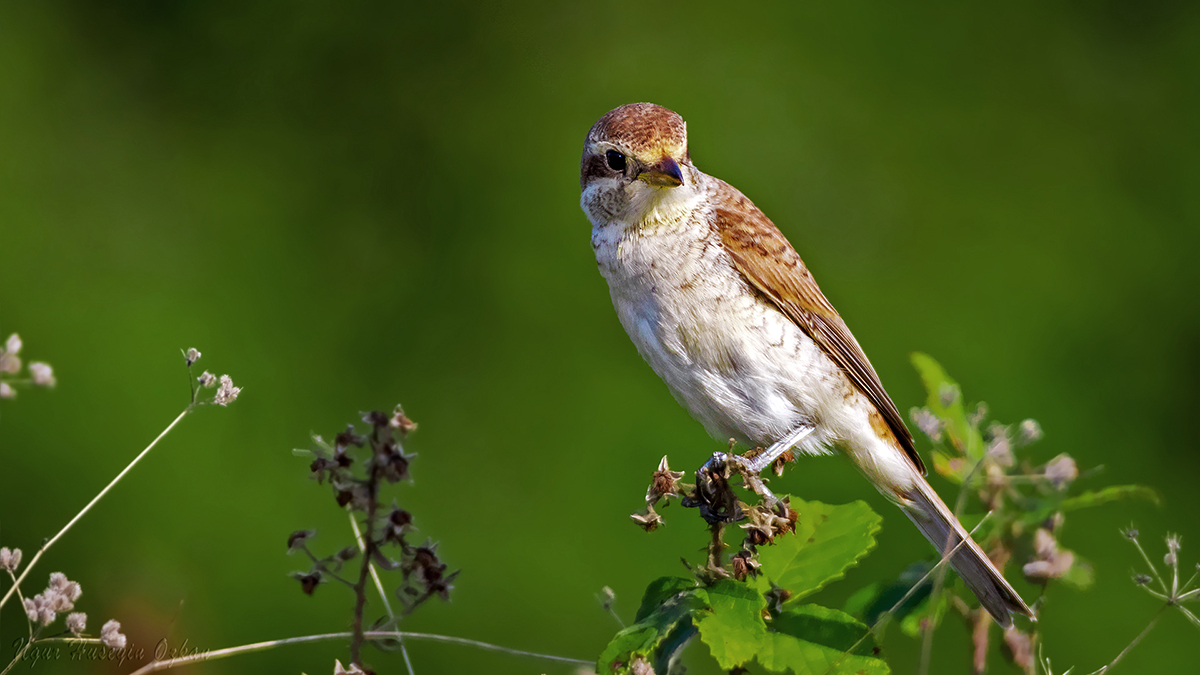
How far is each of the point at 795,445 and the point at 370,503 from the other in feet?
5.74

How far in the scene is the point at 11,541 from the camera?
4336 mm

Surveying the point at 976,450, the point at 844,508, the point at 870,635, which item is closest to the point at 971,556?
the point at 976,450

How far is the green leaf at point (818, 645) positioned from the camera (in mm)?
1386

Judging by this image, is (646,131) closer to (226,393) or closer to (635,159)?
(635,159)

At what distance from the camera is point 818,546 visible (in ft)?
5.62

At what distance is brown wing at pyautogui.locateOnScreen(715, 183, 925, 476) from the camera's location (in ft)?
8.96

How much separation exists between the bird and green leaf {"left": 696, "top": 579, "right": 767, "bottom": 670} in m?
1.09

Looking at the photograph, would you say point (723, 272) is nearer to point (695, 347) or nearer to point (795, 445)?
point (695, 347)

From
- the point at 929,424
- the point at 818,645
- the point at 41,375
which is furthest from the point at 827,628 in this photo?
the point at 41,375

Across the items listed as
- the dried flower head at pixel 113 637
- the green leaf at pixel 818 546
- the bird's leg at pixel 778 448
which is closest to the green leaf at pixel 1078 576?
the green leaf at pixel 818 546

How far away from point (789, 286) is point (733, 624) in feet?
5.05

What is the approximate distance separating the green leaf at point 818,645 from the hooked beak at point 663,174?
1.22m

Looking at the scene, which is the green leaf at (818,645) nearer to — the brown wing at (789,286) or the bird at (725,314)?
the bird at (725,314)

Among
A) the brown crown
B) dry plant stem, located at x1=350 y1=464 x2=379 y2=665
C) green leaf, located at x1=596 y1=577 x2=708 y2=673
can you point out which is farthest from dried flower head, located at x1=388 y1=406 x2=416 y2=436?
the brown crown
